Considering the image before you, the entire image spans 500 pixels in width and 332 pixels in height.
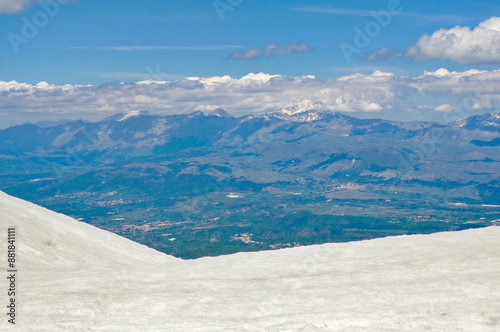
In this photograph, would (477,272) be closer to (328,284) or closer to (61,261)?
(328,284)

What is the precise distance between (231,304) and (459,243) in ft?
87.9

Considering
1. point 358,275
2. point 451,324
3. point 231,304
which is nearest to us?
point 451,324

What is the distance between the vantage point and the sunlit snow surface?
2438 centimetres

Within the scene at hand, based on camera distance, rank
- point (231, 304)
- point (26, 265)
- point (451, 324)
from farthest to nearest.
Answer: point (26, 265), point (231, 304), point (451, 324)

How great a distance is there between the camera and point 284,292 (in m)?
30.3

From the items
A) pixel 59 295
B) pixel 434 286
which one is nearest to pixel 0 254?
pixel 59 295

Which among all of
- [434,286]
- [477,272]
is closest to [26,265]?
[434,286]

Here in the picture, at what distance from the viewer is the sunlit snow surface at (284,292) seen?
2438 centimetres

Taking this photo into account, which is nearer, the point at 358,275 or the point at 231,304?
the point at 231,304

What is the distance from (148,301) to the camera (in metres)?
27.8

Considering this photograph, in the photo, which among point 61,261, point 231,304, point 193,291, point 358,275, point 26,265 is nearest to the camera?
point 231,304

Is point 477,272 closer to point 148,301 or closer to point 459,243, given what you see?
point 459,243

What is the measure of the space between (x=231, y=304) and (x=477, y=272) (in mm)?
17486

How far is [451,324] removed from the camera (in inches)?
926
